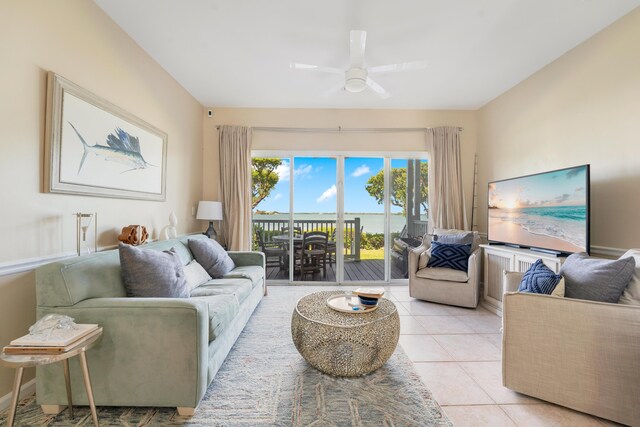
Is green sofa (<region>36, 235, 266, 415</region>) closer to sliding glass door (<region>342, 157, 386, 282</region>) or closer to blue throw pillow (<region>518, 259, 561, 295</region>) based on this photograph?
blue throw pillow (<region>518, 259, 561, 295</region>)

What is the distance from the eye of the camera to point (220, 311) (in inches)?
75.5

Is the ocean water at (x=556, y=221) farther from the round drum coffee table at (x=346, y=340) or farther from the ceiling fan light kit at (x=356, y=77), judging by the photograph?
the ceiling fan light kit at (x=356, y=77)

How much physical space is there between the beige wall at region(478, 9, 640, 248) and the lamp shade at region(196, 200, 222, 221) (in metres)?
3.97

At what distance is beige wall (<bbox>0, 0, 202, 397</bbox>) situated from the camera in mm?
1589

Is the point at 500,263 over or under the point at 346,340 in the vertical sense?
over

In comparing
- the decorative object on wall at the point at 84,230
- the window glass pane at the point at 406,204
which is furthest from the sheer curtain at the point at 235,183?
the window glass pane at the point at 406,204

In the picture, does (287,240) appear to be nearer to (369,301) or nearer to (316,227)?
(316,227)

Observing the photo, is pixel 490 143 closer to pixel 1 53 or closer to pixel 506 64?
pixel 506 64

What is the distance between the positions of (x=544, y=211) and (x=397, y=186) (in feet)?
6.57

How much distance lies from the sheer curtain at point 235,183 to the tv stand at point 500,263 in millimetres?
3267

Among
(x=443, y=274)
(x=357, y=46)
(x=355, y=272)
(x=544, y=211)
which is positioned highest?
(x=357, y=46)

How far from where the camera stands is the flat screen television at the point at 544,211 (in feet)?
7.77

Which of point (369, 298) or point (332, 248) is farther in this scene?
point (332, 248)

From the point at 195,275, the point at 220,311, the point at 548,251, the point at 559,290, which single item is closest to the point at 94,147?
the point at 195,275
